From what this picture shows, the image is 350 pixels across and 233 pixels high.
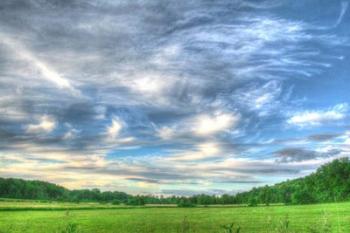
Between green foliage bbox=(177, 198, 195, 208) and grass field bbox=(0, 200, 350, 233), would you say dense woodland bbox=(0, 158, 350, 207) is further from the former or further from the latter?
grass field bbox=(0, 200, 350, 233)

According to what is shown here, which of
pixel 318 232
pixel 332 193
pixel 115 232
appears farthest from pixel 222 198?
pixel 318 232

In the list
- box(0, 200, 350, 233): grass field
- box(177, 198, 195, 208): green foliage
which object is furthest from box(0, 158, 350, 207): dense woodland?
box(0, 200, 350, 233): grass field

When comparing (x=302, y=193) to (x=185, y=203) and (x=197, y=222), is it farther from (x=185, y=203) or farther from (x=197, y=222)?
(x=197, y=222)

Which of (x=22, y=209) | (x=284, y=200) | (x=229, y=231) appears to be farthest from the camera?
(x=284, y=200)

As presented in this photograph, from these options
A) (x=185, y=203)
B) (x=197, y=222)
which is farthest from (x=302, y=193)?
(x=197, y=222)

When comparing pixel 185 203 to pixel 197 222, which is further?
pixel 185 203

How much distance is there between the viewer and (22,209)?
130 m

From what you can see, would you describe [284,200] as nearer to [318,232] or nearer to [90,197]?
[90,197]

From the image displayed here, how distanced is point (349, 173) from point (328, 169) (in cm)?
809

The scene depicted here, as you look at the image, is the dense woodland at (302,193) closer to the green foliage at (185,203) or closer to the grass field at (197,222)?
the green foliage at (185,203)

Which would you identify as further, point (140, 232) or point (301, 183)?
point (301, 183)

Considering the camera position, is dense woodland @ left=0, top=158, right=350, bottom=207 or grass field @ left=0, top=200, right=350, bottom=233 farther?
dense woodland @ left=0, top=158, right=350, bottom=207

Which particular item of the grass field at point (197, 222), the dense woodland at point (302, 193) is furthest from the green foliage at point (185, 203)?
the grass field at point (197, 222)

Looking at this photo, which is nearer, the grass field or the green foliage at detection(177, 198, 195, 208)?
the grass field
